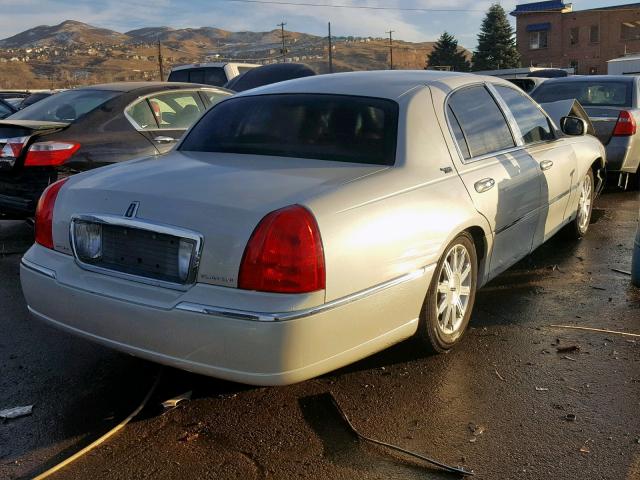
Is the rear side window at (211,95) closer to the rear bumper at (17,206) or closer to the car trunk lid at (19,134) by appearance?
the car trunk lid at (19,134)

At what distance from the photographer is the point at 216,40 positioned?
196m

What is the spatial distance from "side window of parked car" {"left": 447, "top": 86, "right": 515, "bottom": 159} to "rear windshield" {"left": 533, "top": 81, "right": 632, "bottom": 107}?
5.00 metres

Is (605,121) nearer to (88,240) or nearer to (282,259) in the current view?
(282,259)

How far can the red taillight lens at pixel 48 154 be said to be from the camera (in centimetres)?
558

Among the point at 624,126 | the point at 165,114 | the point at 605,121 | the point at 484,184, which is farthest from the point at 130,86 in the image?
the point at 624,126

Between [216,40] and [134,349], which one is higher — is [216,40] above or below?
above

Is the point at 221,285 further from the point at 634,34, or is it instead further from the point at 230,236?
the point at 634,34

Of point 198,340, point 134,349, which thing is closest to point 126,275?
point 134,349

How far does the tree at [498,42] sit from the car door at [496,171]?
55.6 metres

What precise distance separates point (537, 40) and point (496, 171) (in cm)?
6575

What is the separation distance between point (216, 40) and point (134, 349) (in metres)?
204

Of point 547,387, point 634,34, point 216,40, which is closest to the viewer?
point 547,387

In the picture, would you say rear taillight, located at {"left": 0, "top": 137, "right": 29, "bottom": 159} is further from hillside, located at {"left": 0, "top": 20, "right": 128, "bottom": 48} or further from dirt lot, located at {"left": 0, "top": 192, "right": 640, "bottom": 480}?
hillside, located at {"left": 0, "top": 20, "right": 128, "bottom": 48}

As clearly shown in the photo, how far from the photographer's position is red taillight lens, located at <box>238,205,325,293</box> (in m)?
2.63
